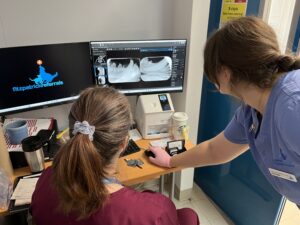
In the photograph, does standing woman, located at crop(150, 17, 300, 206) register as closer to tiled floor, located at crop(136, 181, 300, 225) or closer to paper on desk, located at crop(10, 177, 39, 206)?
paper on desk, located at crop(10, 177, 39, 206)

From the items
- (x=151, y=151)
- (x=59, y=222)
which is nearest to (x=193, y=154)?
(x=151, y=151)

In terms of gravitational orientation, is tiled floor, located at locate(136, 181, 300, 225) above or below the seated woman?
below

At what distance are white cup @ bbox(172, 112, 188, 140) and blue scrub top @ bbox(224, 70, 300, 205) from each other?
1.37ft

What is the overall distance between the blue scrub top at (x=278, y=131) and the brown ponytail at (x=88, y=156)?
501 mm

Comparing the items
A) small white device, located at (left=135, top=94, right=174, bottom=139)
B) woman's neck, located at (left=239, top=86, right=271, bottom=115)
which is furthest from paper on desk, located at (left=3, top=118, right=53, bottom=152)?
woman's neck, located at (left=239, top=86, right=271, bottom=115)

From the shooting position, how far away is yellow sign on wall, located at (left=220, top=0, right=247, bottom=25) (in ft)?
5.27

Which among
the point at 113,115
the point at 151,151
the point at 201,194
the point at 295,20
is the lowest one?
the point at 201,194

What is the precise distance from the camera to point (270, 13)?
5.00 ft

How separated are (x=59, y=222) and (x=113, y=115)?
379 millimetres

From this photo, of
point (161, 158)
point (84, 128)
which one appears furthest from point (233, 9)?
point (84, 128)

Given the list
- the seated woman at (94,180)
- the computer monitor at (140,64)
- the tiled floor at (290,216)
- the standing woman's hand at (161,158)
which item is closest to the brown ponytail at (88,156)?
the seated woman at (94,180)

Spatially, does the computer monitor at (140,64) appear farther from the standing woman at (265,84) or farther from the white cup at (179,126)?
the standing woman at (265,84)

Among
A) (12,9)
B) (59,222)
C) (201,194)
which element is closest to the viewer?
(59,222)

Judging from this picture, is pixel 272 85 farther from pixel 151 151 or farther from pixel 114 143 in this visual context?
pixel 151 151
